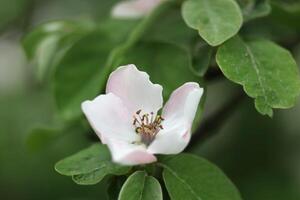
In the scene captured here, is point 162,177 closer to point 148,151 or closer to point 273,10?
point 148,151

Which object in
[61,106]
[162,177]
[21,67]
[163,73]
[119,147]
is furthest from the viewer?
[21,67]

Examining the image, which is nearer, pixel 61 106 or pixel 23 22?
pixel 61 106

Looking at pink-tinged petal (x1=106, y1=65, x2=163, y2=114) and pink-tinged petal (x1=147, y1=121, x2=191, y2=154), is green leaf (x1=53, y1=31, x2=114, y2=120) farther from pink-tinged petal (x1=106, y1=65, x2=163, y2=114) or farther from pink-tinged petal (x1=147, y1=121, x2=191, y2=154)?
pink-tinged petal (x1=147, y1=121, x2=191, y2=154)

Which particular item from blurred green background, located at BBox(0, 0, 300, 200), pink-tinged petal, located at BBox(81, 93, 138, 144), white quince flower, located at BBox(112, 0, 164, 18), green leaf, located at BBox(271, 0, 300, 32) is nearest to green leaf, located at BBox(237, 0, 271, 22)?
green leaf, located at BBox(271, 0, 300, 32)

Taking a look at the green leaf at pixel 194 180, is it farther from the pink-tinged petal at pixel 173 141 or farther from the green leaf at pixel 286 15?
the green leaf at pixel 286 15

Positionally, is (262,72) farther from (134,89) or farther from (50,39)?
(50,39)

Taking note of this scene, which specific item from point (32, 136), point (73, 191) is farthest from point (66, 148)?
point (32, 136)
